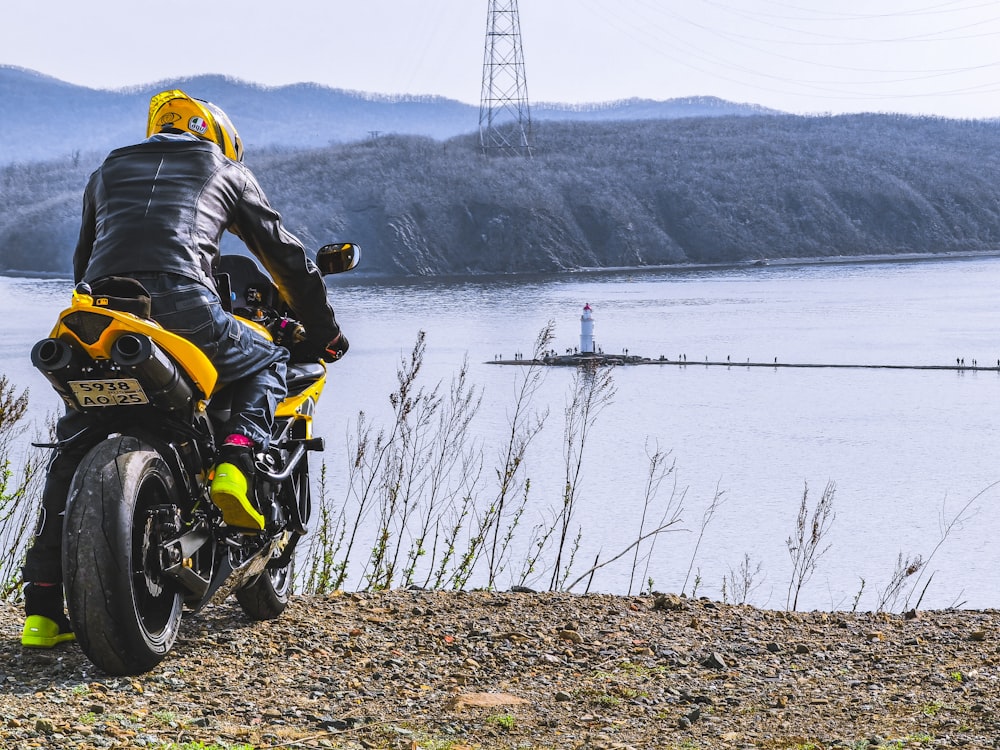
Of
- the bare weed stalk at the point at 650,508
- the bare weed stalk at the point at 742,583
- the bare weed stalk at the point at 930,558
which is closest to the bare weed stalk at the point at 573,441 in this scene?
the bare weed stalk at the point at 650,508

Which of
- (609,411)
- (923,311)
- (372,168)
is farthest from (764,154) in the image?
(609,411)

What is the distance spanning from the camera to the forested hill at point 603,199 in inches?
4326

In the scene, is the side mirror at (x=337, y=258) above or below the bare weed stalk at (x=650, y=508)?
above

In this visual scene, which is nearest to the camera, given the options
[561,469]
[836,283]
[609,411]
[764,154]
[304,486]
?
[304,486]

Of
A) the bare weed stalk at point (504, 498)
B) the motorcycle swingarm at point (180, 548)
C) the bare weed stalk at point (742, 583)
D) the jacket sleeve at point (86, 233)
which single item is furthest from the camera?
the bare weed stalk at point (742, 583)

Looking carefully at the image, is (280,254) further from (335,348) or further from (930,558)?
(930,558)

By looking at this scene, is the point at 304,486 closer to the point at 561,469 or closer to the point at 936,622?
the point at 936,622

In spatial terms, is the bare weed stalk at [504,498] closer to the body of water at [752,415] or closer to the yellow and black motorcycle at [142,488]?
the body of water at [752,415]

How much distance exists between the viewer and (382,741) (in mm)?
3617

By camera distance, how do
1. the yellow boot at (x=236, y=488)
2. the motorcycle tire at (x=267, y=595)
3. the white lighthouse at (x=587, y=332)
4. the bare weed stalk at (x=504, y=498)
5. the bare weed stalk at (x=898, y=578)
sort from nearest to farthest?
the yellow boot at (x=236, y=488)
the motorcycle tire at (x=267, y=595)
the bare weed stalk at (x=898, y=578)
the bare weed stalk at (x=504, y=498)
the white lighthouse at (x=587, y=332)

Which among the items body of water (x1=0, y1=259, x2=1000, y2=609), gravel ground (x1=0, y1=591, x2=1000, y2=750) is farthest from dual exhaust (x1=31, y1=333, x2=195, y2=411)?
body of water (x1=0, y1=259, x2=1000, y2=609)

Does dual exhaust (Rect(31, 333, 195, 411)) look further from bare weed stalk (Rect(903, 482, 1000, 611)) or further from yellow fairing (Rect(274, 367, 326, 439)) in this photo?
bare weed stalk (Rect(903, 482, 1000, 611))

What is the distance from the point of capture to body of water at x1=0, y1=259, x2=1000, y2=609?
19.7 metres

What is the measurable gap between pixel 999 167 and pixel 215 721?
149 metres
